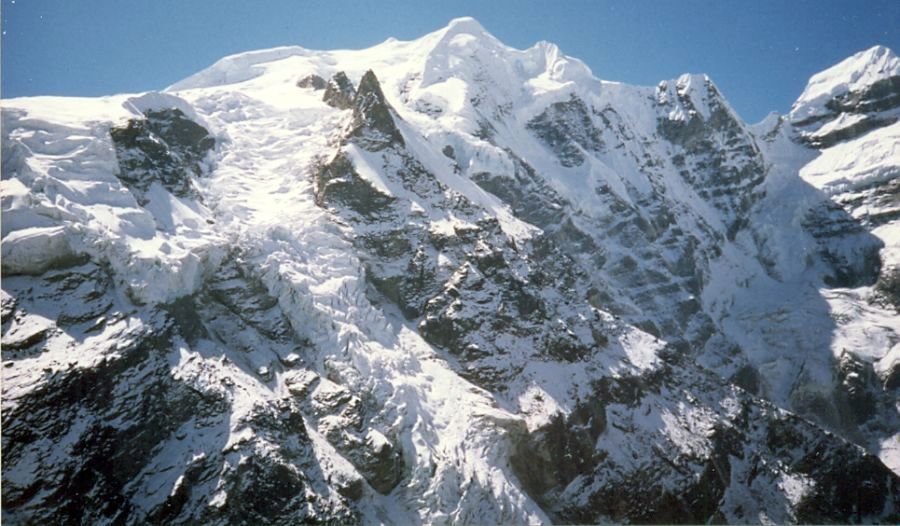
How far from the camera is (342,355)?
147 feet

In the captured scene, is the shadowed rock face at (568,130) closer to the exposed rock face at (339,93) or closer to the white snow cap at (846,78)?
the exposed rock face at (339,93)

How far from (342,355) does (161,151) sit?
24.7 meters

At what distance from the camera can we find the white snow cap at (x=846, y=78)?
13750 cm

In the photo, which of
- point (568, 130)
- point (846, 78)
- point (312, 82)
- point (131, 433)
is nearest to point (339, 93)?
point (312, 82)

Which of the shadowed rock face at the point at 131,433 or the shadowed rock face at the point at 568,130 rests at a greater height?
the shadowed rock face at the point at 568,130

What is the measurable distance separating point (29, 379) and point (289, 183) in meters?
31.3

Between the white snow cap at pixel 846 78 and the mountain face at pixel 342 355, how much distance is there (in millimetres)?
69217

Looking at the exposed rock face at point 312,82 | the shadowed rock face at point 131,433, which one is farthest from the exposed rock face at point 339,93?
the shadowed rock face at point 131,433

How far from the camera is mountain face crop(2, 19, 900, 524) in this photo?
113ft

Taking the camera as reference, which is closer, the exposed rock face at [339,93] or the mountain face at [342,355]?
the mountain face at [342,355]

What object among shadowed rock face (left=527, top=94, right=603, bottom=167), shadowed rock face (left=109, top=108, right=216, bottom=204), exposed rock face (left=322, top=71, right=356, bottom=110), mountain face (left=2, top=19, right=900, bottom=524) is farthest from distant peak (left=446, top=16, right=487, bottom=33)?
shadowed rock face (left=109, top=108, right=216, bottom=204)

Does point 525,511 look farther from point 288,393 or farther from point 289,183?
point 289,183

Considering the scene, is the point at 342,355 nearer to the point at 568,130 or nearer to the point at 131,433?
the point at 131,433

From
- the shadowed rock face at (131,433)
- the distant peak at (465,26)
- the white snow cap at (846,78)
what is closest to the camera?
the shadowed rock face at (131,433)
